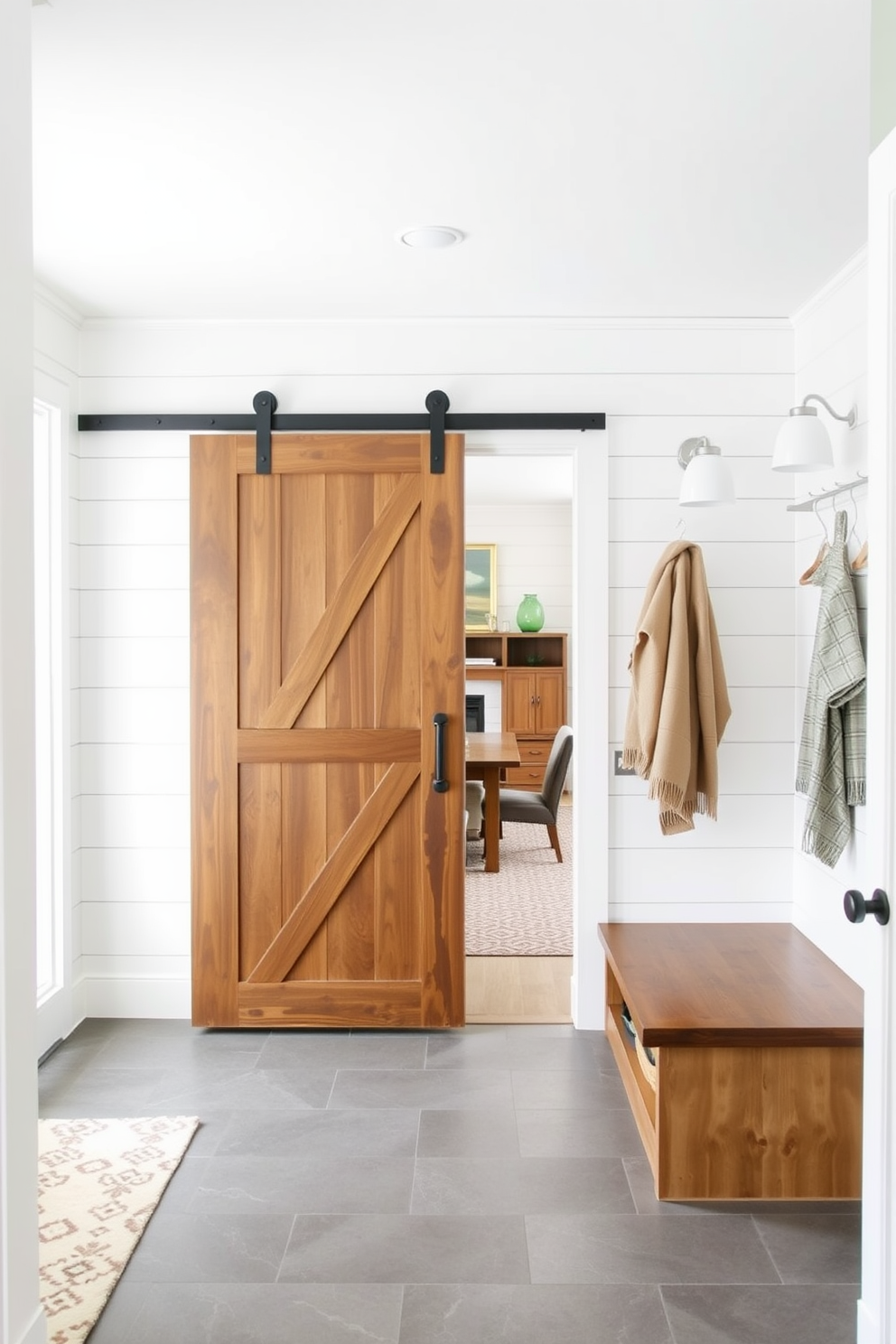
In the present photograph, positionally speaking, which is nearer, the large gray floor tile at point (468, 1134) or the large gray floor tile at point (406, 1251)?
the large gray floor tile at point (406, 1251)

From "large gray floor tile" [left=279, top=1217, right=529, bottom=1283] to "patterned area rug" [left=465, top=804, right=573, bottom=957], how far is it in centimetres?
202

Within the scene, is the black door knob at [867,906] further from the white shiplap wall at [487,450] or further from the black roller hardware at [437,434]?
the black roller hardware at [437,434]

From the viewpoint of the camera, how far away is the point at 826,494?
9.87 feet

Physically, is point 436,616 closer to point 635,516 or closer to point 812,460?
point 635,516

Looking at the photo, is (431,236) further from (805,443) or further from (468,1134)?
(468,1134)

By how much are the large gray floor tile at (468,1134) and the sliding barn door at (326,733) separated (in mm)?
593

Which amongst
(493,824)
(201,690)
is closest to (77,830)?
(201,690)

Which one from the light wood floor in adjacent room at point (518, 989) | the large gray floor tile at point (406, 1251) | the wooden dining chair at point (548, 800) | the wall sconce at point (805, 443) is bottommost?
the large gray floor tile at point (406, 1251)

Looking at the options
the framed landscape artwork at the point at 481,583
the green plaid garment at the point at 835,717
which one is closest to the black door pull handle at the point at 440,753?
the green plaid garment at the point at 835,717

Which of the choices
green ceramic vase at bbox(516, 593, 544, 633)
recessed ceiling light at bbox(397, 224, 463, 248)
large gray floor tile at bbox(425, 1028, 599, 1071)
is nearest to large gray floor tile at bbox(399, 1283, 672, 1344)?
large gray floor tile at bbox(425, 1028, 599, 1071)

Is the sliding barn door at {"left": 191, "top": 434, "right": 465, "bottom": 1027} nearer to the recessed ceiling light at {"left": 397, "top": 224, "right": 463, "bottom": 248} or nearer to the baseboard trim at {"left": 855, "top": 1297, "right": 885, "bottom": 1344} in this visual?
the recessed ceiling light at {"left": 397, "top": 224, "right": 463, "bottom": 248}

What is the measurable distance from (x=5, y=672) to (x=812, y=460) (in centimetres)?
221

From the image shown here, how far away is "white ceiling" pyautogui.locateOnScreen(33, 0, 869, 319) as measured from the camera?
1.88 m

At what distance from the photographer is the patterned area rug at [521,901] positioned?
4.50 metres
